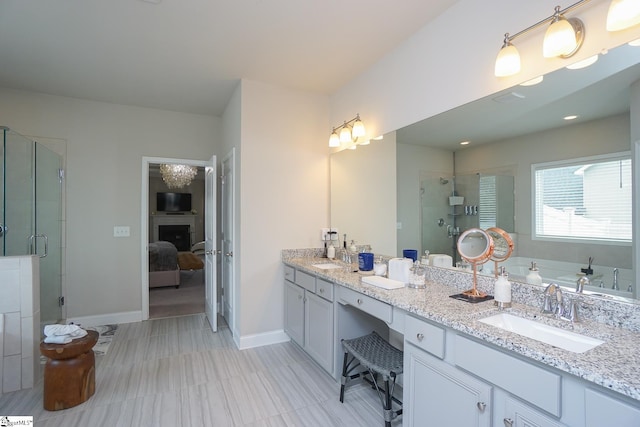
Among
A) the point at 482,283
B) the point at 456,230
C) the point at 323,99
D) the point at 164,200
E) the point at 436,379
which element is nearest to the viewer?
the point at 436,379

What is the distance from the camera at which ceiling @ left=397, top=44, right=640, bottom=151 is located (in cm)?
135

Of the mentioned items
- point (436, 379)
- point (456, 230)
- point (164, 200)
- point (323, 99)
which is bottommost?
point (436, 379)

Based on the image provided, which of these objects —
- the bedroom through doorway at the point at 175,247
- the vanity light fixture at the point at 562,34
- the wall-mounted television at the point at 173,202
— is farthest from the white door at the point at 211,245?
the wall-mounted television at the point at 173,202

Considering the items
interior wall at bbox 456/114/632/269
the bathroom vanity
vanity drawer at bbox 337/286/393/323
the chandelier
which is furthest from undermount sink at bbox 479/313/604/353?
the chandelier

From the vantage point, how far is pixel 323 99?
3.52 metres

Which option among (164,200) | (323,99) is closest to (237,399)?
(323,99)

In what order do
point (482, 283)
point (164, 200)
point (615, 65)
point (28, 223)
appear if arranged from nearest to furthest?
point (615, 65)
point (482, 283)
point (28, 223)
point (164, 200)

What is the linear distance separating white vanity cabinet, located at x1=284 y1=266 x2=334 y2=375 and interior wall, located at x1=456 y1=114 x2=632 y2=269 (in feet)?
4.37

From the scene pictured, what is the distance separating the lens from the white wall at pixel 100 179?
11.7 feet

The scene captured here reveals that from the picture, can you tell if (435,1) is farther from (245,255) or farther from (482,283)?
(245,255)

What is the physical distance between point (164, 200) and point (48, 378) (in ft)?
24.0

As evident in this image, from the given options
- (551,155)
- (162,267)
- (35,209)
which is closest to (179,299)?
(162,267)

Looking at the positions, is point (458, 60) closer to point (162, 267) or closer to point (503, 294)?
point (503, 294)

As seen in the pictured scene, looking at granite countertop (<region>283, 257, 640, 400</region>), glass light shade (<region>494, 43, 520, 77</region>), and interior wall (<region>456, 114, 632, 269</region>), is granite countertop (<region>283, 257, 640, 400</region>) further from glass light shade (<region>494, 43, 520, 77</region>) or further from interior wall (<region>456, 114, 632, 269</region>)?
glass light shade (<region>494, 43, 520, 77</region>)
